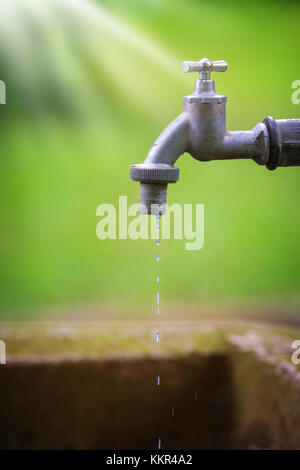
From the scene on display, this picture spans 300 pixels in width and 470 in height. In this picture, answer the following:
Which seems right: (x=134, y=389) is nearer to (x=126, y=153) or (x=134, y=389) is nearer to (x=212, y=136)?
(x=212, y=136)

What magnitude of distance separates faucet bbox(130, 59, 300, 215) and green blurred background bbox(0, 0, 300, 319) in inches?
35.6

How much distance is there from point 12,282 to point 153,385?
2.57 feet

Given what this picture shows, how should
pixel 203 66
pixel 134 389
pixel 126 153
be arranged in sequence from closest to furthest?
1. pixel 203 66
2. pixel 134 389
3. pixel 126 153

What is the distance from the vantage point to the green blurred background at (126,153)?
1648 millimetres

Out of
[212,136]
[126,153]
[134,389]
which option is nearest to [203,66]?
[212,136]

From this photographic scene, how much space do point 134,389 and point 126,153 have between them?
2.62 ft

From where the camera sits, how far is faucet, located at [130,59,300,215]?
76 centimetres

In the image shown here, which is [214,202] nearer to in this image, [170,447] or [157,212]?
[170,447]

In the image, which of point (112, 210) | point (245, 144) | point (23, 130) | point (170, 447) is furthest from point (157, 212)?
point (23, 130)

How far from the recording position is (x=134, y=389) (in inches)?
47.3

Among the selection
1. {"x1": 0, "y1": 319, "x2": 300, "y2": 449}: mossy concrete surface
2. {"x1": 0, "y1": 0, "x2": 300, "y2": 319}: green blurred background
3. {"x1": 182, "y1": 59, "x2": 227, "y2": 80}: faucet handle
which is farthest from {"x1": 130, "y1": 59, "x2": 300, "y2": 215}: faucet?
{"x1": 0, "y1": 0, "x2": 300, "y2": 319}: green blurred background

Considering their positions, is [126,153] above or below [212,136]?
above

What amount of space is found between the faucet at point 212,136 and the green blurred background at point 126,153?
905 millimetres

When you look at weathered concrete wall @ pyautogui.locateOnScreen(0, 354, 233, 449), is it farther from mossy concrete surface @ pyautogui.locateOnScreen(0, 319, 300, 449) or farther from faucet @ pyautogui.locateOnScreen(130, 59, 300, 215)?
faucet @ pyautogui.locateOnScreen(130, 59, 300, 215)
